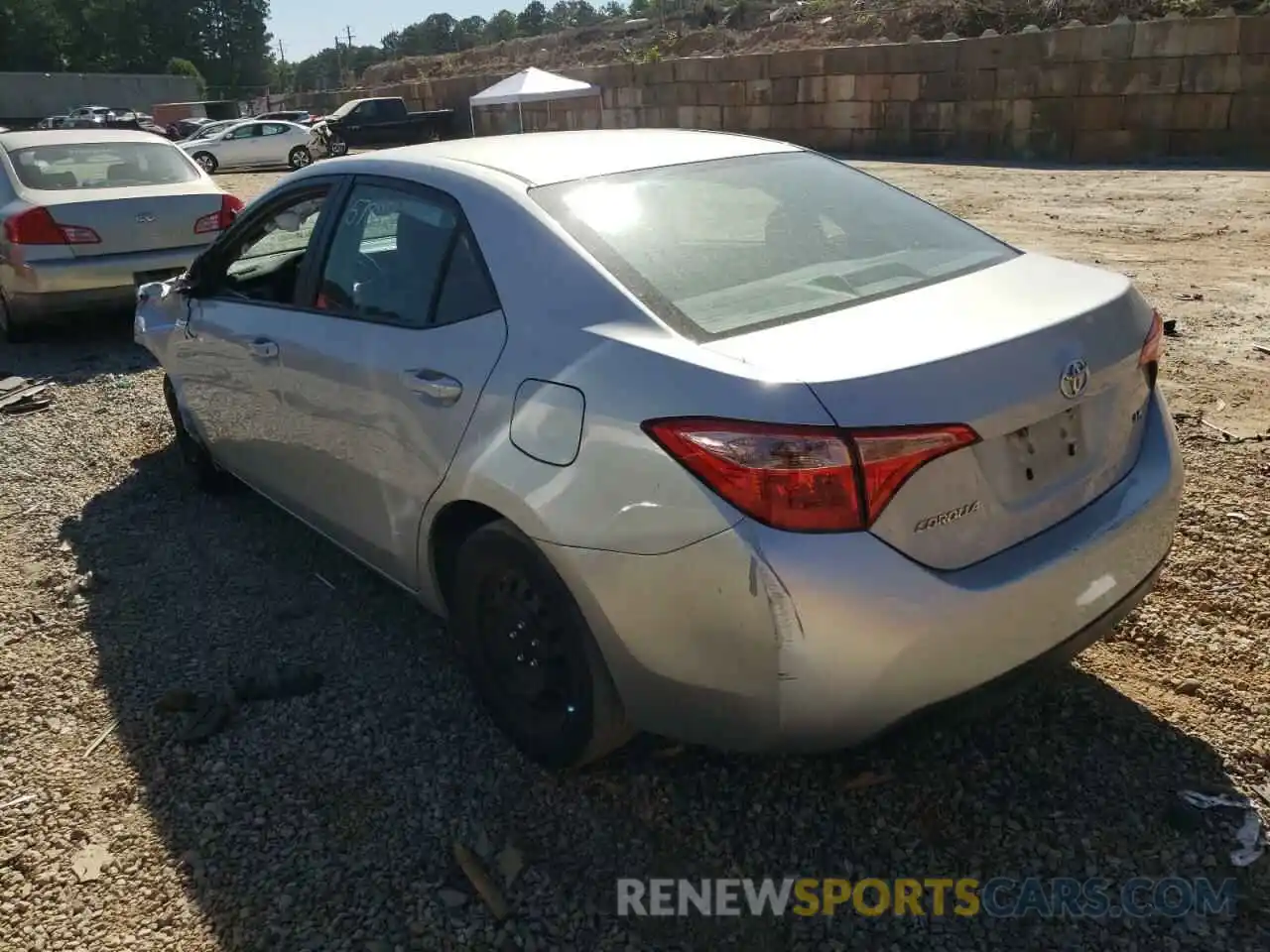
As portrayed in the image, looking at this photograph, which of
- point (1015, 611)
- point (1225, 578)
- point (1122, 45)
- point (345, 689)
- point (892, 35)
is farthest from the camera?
point (892, 35)

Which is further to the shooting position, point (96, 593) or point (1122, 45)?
point (1122, 45)

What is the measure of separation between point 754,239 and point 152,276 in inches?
247

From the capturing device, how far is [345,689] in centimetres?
329

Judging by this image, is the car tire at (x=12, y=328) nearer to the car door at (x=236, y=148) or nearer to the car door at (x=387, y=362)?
the car door at (x=387, y=362)


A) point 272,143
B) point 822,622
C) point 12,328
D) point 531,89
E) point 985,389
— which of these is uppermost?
point 531,89

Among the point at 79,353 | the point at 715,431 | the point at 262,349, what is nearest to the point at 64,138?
the point at 79,353

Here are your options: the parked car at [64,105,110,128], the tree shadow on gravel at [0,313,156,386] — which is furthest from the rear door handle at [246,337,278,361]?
the parked car at [64,105,110,128]

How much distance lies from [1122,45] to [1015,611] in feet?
63.3

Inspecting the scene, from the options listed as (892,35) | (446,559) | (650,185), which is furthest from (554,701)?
(892,35)

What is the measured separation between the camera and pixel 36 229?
7312 millimetres

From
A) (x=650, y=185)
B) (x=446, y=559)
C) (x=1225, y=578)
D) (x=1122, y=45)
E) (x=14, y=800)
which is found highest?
(x=1122, y=45)

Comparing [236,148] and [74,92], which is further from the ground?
[74,92]

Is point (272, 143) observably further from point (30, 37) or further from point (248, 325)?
point (30, 37)

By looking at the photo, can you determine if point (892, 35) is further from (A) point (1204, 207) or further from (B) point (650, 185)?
(B) point (650, 185)
